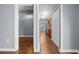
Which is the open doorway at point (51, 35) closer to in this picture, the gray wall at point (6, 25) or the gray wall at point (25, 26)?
the gray wall at point (6, 25)

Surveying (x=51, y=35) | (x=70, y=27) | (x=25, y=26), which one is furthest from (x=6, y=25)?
(x=25, y=26)

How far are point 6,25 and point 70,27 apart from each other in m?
2.34

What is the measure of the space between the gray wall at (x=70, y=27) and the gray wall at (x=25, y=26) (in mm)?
7111

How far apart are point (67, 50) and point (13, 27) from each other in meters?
2.14

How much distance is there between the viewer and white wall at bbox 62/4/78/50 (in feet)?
15.0

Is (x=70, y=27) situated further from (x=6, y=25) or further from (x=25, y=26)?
(x=25, y=26)

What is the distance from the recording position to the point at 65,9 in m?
4.62

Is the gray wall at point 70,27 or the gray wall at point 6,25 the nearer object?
the gray wall at point 70,27

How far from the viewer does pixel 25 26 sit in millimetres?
11633

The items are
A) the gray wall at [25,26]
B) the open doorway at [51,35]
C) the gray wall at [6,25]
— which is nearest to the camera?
the gray wall at [6,25]

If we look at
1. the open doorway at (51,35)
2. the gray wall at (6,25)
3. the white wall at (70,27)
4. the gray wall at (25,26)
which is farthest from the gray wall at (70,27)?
the gray wall at (25,26)

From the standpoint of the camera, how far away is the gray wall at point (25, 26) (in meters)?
11.5

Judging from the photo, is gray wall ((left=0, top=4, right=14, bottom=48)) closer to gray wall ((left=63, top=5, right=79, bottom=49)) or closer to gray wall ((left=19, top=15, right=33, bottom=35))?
gray wall ((left=63, top=5, right=79, bottom=49))
